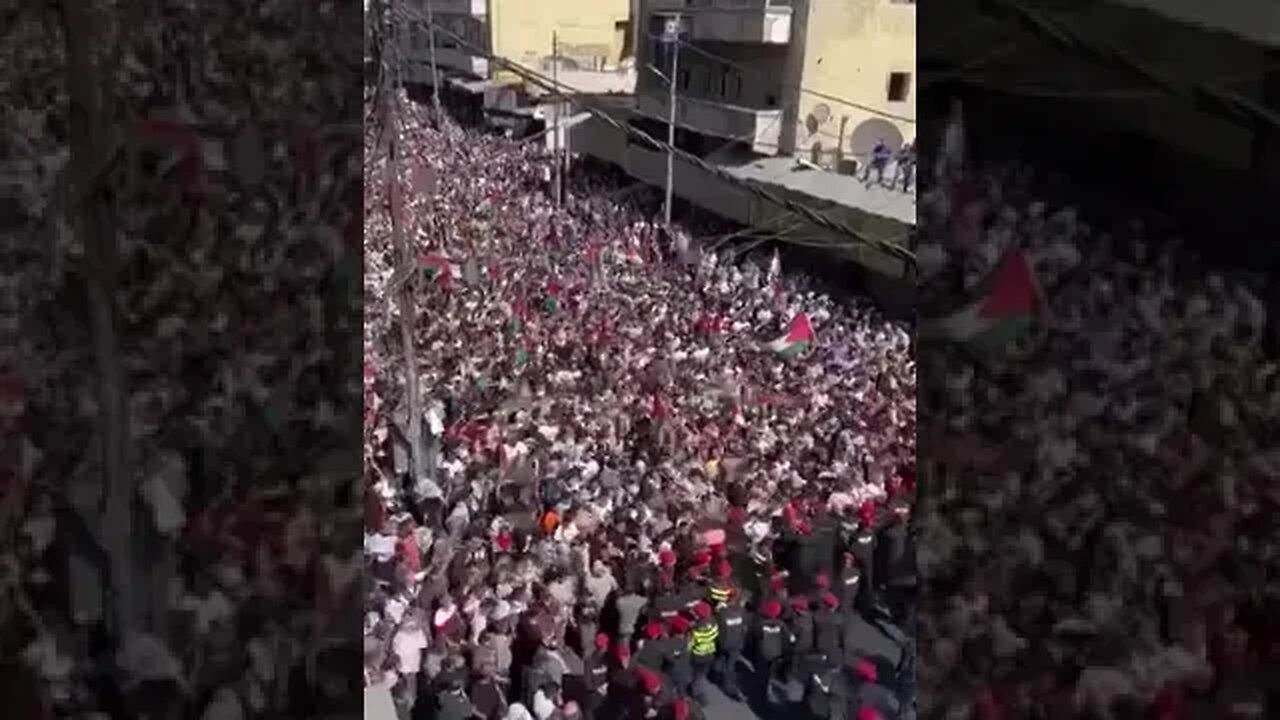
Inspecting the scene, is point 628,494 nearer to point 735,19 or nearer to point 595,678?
point 595,678

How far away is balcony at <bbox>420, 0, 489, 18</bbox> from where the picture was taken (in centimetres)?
1383

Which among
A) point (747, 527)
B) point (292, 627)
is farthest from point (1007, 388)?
point (747, 527)

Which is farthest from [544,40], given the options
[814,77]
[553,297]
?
[553,297]

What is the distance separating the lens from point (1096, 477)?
1.39 m

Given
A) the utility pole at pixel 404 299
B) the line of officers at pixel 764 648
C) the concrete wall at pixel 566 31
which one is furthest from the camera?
the concrete wall at pixel 566 31

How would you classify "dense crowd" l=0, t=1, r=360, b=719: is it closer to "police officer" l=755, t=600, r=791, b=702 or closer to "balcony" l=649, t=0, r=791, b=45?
"police officer" l=755, t=600, r=791, b=702

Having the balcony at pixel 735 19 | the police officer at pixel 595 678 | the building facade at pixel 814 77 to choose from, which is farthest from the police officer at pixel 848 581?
the balcony at pixel 735 19

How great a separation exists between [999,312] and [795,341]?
420cm

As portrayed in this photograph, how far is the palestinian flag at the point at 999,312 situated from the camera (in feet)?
4.46

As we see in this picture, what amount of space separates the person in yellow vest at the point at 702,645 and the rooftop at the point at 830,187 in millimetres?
3608

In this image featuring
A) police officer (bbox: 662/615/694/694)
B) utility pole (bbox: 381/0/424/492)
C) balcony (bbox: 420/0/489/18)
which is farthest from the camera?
balcony (bbox: 420/0/489/18)

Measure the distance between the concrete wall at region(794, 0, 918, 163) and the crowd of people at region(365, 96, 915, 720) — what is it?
2.06m

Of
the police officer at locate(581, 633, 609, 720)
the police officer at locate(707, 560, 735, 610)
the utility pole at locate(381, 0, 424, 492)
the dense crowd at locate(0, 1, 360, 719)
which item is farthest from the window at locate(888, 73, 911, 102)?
the dense crowd at locate(0, 1, 360, 719)

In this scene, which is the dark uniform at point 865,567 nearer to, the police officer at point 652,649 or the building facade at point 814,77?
the police officer at point 652,649
